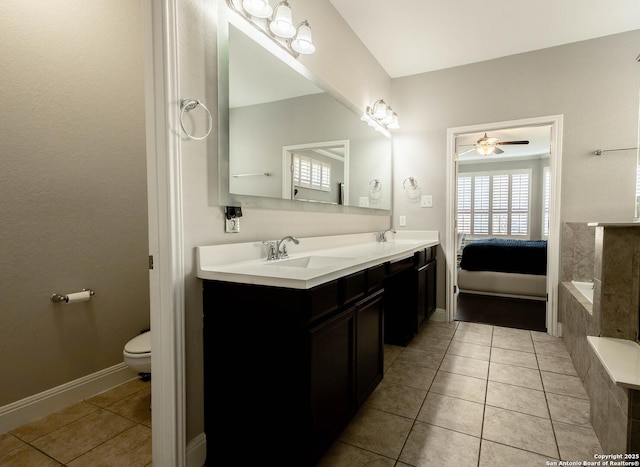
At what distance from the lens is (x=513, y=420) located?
1.81 metres

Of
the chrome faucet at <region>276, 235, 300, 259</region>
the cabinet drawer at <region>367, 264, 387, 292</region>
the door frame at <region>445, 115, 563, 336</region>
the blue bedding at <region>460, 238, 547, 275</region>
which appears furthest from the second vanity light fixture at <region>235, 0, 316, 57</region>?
the blue bedding at <region>460, 238, 547, 275</region>

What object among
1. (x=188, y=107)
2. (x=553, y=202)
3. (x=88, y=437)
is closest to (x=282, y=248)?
(x=188, y=107)

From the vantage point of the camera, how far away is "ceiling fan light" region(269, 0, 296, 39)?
1.82 metres

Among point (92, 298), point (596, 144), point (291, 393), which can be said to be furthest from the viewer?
point (596, 144)

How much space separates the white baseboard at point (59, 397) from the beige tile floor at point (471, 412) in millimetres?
1565

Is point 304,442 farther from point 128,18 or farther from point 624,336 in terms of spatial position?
point 128,18

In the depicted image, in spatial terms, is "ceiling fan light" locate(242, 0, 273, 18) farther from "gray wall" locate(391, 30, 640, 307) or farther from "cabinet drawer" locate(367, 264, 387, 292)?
"gray wall" locate(391, 30, 640, 307)

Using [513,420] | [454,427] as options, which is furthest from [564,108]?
[454,427]

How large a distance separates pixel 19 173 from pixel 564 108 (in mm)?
4255

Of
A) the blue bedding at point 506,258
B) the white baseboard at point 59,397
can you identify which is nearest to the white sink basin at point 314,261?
the white baseboard at point 59,397

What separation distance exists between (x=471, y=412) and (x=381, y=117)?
2679 millimetres

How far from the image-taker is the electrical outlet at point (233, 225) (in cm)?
164

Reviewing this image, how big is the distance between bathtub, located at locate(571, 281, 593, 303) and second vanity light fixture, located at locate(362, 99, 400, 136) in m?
2.30

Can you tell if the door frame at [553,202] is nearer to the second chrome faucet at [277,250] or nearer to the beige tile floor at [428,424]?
the beige tile floor at [428,424]
